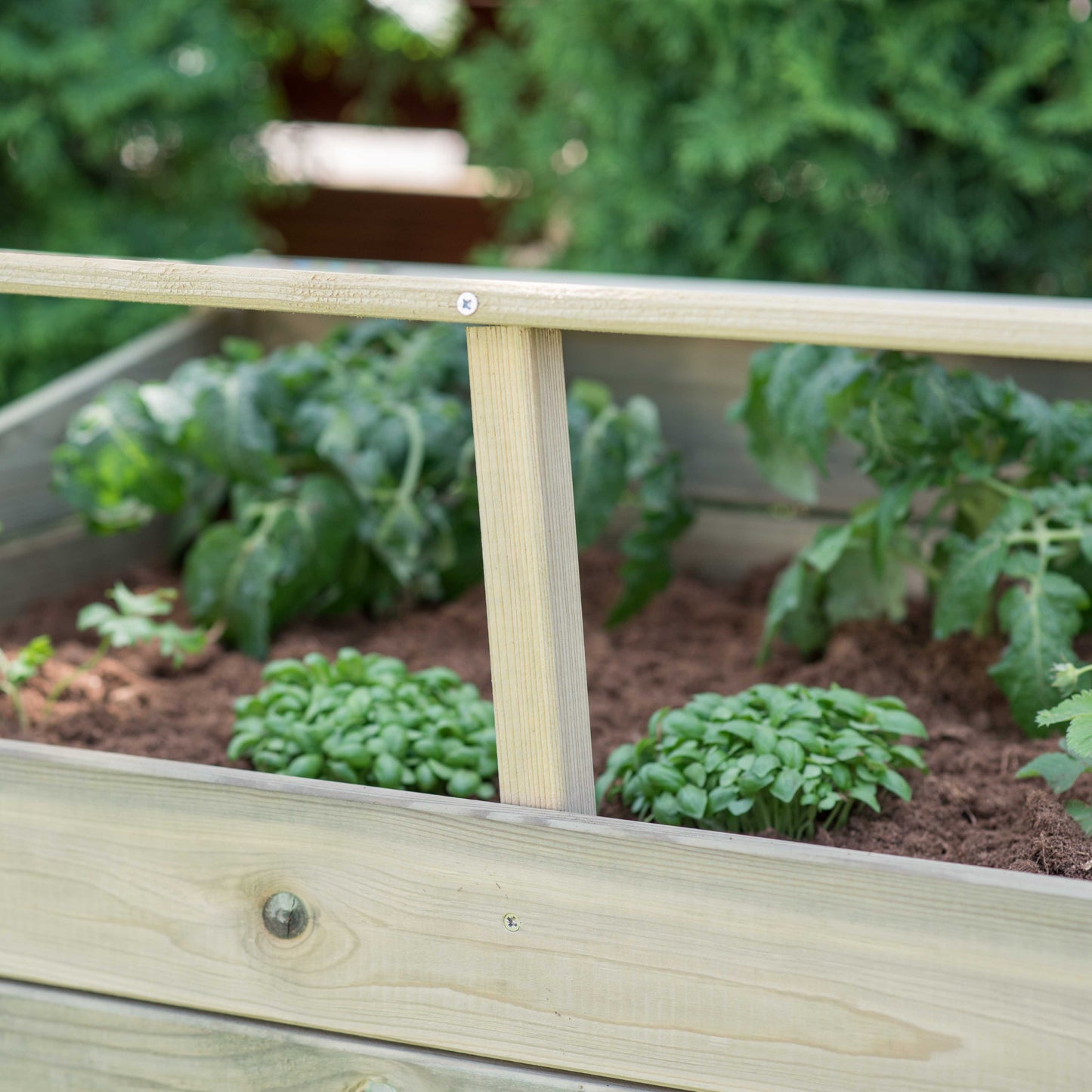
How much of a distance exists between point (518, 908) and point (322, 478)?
0.92m

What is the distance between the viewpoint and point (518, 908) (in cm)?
110

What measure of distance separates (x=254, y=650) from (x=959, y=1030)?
112 centimetres

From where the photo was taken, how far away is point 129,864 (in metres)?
1.23

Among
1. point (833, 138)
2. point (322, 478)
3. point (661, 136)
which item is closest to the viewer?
point (322, 478)

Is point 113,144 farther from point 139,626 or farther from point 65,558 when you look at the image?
point 139,626

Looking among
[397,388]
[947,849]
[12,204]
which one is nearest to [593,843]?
[947,849]

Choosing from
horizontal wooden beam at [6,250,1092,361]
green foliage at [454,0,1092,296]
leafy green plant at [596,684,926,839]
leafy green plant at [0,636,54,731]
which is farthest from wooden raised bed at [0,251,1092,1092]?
green foliage at [454,0,1092,296]

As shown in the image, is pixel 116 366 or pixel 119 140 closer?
pixel 116 366

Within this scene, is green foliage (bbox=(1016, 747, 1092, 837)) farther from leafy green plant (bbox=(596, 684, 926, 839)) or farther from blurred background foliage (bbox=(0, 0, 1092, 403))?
blurred background foliage (bbox=(0, 0, 1092, 403))

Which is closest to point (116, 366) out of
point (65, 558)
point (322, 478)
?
point (65, 558)

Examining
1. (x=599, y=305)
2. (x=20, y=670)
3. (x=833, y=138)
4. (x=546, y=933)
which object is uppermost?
(x=833, y=138)

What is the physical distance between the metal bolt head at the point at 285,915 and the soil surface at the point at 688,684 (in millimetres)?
335

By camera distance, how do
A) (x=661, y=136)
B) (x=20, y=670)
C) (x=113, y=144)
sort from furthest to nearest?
(x=113, y=144) → (x=661, y=136) → (x=20, y=670)

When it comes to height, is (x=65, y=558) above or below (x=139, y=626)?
above
